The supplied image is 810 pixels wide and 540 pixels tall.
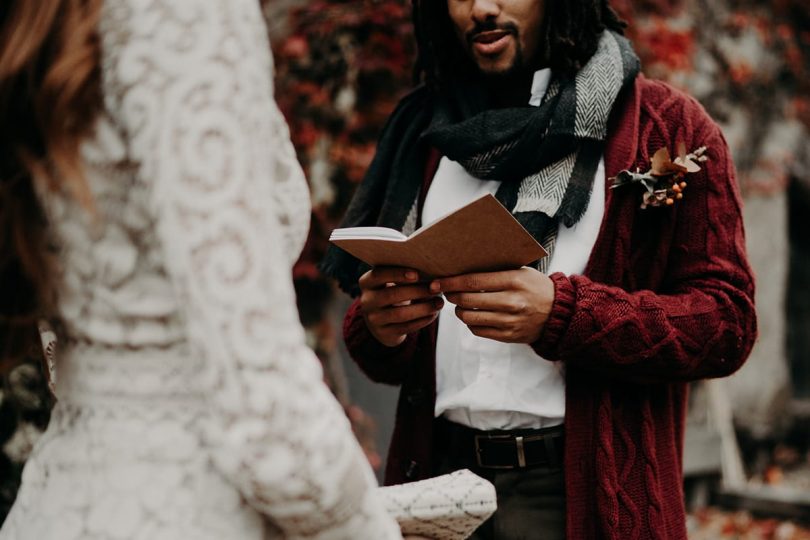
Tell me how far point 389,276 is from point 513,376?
14.4 inches

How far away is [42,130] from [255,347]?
394 millimetres

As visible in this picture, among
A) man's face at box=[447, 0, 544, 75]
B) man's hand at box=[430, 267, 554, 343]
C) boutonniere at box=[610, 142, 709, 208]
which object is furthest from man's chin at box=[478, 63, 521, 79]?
man's hand at box=[430, 267, 554, 343]

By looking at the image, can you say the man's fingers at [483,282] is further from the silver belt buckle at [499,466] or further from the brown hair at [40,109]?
the brown hair at [40,109]

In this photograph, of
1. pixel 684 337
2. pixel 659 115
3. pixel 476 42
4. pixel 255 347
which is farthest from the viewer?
pixel 476 42

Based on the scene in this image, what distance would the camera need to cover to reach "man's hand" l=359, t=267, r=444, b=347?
184 centimetres

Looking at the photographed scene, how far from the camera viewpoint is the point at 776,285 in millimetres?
7297

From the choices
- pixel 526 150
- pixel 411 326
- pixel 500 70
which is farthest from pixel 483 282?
pixel 500 70

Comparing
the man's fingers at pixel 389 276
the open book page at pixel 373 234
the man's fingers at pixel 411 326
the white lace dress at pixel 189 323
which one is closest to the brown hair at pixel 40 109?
the white lace dress at pixel 189 323

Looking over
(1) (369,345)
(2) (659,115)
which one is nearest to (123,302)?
(1) (369,345)

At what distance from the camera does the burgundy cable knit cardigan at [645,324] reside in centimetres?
183

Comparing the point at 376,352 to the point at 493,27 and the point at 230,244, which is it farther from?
the point at 230,244

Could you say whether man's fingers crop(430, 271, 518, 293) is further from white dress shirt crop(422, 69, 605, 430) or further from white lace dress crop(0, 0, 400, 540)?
white lace dress crop(0, 0, 400, 540)

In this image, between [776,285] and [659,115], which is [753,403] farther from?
[659,115]

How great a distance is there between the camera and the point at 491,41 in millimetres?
2150
